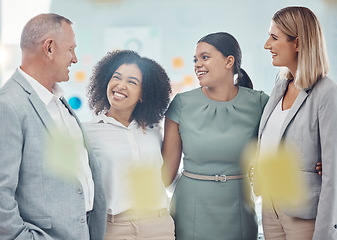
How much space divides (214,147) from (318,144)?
1.51ft

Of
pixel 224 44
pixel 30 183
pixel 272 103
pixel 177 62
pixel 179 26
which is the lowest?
pixel 30 183

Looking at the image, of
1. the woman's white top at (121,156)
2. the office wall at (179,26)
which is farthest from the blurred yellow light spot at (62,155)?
the office wall at (179,26)

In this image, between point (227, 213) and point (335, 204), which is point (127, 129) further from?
point (335, 204)

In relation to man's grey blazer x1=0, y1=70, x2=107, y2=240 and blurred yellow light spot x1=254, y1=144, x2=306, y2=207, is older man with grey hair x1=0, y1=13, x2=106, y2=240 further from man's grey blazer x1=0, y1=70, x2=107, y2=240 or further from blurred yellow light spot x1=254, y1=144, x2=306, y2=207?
blurred yellow light spot x1=254, y1=144, x2=306, y2=207

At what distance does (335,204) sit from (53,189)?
1007 millimetres

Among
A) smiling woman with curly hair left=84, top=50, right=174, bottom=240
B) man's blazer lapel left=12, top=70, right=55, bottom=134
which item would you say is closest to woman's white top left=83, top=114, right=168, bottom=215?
smiling woman with curly hair left=84, top=50, right=174, bottom=240

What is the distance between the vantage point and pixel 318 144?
166cm

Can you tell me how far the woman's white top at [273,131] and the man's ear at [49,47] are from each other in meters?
0.92

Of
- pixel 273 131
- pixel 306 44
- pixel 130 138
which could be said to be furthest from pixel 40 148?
pixel 306 44

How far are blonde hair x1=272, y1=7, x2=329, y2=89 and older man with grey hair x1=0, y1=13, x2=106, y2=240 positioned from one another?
0.86 m

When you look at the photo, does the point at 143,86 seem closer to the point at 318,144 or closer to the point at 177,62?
the point at 318,144

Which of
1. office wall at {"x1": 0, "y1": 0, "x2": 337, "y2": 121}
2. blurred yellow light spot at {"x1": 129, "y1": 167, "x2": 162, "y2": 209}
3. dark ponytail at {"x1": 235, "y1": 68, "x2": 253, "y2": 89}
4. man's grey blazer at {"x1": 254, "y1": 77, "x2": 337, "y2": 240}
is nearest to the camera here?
man's grey blazer at {"x1": 254, "y1": 77, "x2": 337, "y2": 240}

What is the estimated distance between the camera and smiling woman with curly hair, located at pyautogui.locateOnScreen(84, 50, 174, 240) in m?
1.78

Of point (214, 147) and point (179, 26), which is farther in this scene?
point (179, 26)
